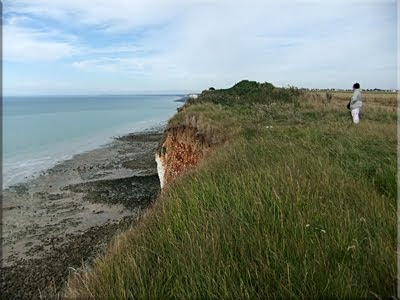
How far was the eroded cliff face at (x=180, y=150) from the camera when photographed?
14.2 metres

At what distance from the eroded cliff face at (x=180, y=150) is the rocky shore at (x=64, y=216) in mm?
2180

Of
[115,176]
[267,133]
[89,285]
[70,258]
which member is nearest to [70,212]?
[70,258]

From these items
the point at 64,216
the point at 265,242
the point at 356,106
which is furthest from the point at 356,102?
the point at 64,216

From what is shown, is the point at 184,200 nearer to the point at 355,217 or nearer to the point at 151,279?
the point at 151,279

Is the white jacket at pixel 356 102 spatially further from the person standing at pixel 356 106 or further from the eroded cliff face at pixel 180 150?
the eroded cliff face at pixel 180 150

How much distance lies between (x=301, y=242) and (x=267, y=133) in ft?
23.5

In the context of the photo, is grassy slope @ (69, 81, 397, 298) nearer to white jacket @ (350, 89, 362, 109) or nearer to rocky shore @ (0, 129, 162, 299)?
rocky shore @ (0, 129, 162, 299)

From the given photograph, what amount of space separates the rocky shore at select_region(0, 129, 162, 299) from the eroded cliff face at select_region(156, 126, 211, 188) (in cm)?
218

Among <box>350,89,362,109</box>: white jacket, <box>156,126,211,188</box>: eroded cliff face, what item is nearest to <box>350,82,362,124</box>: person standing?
<box>350,89,362,109</box>: white jacket

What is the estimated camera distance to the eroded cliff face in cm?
1423

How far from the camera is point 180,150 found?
55.5ft

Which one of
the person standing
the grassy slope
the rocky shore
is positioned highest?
the person standing

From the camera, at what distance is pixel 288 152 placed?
6098mm

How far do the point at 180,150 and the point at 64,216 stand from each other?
23.5 ft
